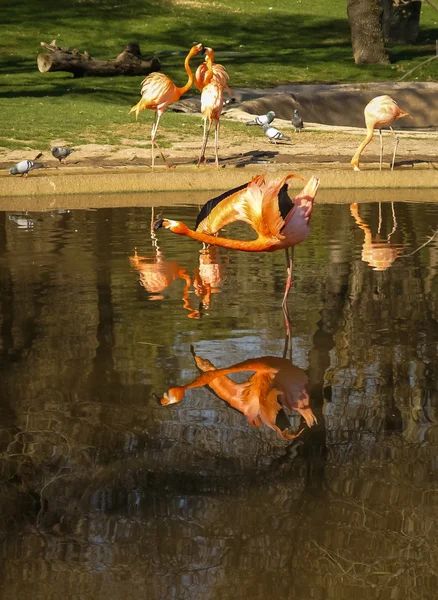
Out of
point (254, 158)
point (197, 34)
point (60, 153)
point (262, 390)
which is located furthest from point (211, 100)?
point (197, 34)

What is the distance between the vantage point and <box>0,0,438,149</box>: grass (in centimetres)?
1928

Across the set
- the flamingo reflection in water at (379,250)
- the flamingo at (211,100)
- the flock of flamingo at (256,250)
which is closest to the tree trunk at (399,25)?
the flamingo at (211,100)

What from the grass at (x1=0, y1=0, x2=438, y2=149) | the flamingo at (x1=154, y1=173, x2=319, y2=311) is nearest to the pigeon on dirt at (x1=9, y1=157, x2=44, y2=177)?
the grass at (x1=0, y1=0, x2=438, y2=149)

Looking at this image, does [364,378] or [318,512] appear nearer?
[318,512]

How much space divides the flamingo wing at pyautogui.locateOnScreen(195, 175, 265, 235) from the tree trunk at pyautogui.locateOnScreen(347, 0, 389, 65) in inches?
876

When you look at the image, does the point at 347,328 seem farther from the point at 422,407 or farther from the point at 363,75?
the point at 363,75

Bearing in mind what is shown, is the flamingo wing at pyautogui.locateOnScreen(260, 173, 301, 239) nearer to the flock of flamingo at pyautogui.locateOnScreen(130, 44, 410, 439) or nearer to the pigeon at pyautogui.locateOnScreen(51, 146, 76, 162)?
the flock of flamingo at pyautogui.locateOnScreen(130, 44, 410, 439)

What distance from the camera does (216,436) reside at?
16.0ft

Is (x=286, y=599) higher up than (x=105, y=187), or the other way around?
(x=286, y=599)

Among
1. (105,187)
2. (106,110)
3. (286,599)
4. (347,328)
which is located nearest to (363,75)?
(106,110)

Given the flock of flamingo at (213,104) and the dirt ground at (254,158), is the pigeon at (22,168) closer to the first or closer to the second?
the dirt ground at (254,158)

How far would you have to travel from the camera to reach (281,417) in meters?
5.16

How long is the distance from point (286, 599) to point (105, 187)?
1147 cm

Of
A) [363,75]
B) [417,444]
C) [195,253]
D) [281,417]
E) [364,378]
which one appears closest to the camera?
[417,444]
